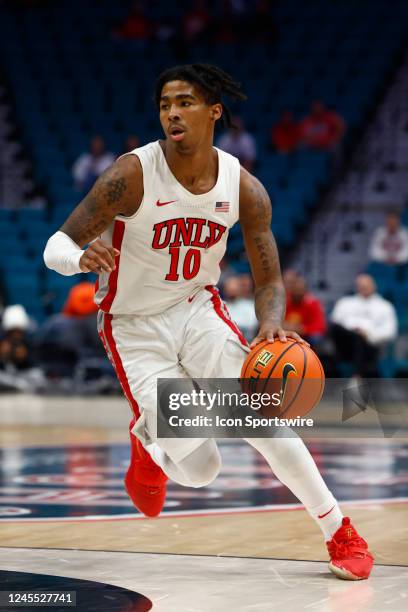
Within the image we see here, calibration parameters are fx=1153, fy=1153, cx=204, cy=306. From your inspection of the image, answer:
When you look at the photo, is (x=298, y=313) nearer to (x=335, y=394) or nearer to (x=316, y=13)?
(x=335, y=394)

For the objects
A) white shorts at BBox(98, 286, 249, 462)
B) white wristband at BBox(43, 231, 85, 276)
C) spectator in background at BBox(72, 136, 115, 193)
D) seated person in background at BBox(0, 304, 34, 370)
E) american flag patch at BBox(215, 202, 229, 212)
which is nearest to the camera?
white wristband at BBox(43, 231, 85, 276)

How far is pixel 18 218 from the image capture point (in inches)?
659

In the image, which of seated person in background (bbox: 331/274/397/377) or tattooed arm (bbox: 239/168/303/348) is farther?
seated person in background (bbox: 331/274/397/377)

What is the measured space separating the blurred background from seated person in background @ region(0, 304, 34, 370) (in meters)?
0.02

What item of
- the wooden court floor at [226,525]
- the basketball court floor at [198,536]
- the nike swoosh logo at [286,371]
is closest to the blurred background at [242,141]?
the basketball court floor at [198,536]

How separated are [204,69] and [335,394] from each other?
27.5 ft

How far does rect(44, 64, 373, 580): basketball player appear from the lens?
14.0 feet

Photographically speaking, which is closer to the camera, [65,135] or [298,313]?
[298,313]

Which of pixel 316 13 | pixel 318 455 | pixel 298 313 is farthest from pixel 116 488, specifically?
pixel 316 13

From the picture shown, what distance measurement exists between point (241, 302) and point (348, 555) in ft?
29.4

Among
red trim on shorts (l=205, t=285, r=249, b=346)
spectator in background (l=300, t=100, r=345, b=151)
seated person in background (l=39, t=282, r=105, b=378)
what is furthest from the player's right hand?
spectator in background (l=300, t=100, r=345, b=151)

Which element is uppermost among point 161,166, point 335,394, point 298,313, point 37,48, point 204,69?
point 37,48

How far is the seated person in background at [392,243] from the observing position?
44.5 ft

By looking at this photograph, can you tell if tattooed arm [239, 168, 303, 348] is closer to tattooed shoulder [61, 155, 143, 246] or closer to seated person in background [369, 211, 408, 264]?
tattooed shoulder [61, 155, 143, 246]
